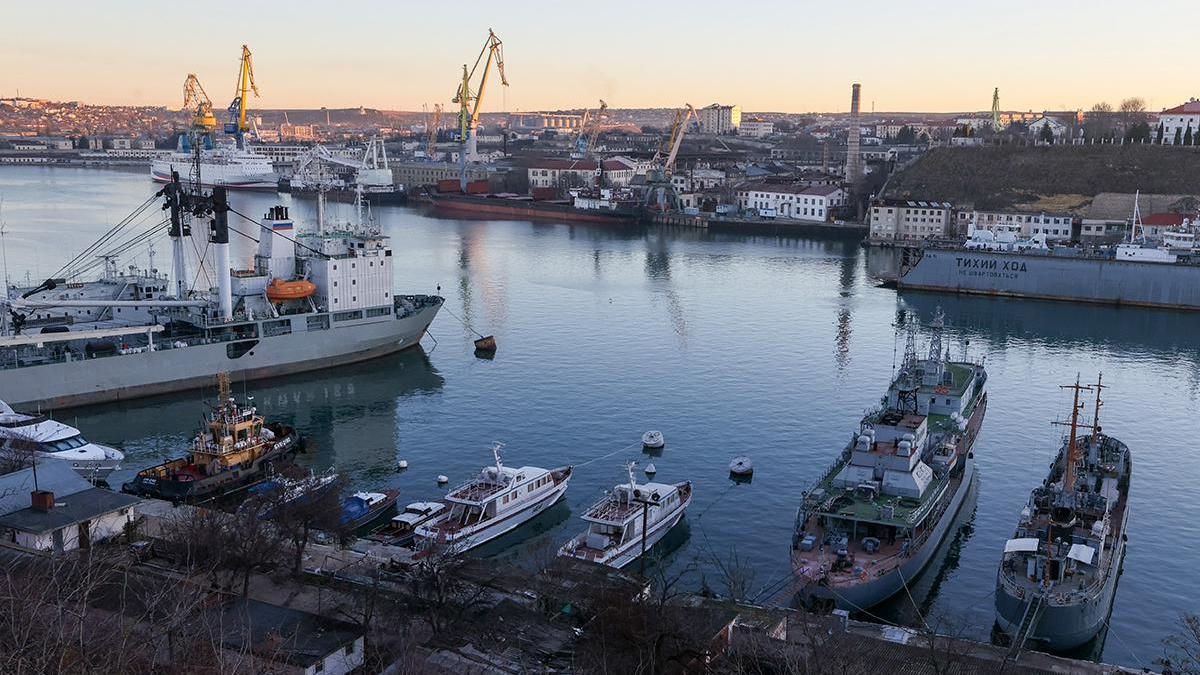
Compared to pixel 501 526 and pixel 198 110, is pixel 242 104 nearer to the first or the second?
pixel 198 110

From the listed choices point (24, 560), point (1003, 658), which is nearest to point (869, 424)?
point (1003, 658)

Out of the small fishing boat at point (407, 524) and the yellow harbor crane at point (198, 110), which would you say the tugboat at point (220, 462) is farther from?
the yellow harbor crane at point (198, 110)

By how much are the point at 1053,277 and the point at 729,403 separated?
60.1 feet

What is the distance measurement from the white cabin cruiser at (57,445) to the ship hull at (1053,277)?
88.5 ft

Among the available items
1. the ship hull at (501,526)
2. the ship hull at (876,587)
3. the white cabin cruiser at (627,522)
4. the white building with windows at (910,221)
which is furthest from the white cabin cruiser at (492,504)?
the white building with windows at (910,221)

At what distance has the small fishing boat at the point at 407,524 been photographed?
496 inches

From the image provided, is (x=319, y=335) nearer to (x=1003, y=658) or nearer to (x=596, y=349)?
(x=596, y=349)

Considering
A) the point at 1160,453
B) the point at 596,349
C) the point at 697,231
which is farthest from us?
the point at 697,231

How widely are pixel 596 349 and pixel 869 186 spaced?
3771 cm

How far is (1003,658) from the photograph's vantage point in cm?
908

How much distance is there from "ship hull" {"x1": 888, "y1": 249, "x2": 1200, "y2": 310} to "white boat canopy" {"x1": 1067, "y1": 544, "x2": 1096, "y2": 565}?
2406cm

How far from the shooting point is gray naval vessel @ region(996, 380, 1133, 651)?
409 inches

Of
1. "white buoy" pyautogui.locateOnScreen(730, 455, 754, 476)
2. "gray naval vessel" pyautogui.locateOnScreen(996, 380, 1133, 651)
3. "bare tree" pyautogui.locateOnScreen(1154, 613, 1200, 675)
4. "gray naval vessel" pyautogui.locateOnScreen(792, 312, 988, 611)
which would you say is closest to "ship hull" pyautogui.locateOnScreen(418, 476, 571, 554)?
"white buoy" pyautogui.locateOnScreen(730, 455, 754, 476)

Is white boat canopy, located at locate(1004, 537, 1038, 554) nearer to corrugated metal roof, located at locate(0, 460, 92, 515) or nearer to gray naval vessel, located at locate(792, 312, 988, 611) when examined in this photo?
gray naval vessel, located at locate(792, 312, 988, 611)
